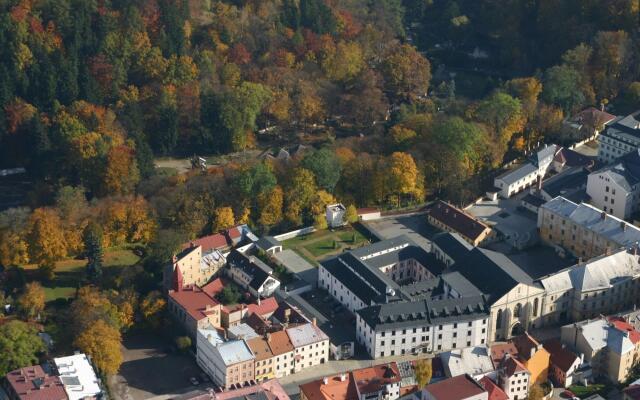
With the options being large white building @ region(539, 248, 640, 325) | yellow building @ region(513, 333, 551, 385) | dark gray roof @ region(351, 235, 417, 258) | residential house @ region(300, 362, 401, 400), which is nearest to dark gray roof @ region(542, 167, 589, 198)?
large white building @ region(539, 248, 640, 325)

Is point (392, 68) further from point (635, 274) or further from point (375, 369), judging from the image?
point (375, 369)

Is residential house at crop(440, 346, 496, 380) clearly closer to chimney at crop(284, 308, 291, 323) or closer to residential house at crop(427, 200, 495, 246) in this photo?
chimney at crop(284, 308, 291, 323)

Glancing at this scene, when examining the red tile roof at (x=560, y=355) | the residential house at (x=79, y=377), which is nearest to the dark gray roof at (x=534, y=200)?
the red tile roof at (x=560, y=355)

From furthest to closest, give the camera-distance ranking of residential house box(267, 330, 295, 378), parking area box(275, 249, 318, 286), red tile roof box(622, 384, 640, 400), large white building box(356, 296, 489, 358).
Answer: parking area box(275, 249, 318, 286), large white building box(356, 296, 489, 358), residential house box(267, 330, 295, 378), red tile roof box(622, 384, 640, 400)

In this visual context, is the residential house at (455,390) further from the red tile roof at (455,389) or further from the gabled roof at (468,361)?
the gabled roof at (468,361)

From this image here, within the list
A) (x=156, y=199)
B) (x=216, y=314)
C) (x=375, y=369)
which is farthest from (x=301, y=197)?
(x=375, y=369)

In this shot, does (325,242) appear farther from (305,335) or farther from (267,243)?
(305,335)
